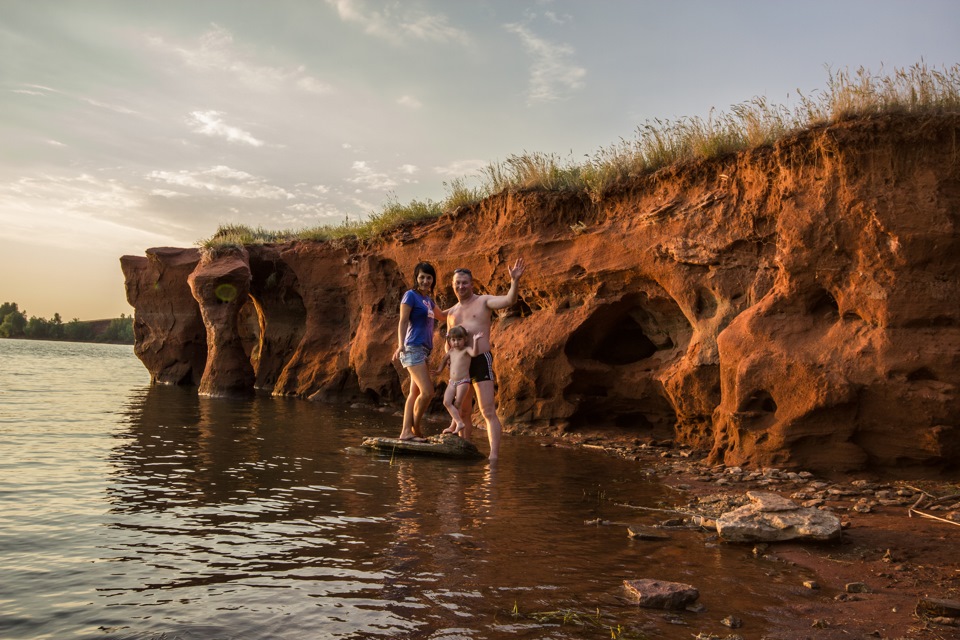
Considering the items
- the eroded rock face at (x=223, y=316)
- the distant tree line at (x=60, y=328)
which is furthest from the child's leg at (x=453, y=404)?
the distant tree line at (x=60, y=328)

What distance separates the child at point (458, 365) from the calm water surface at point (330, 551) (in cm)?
93

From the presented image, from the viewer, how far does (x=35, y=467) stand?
6152 mm

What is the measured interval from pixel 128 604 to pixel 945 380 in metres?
7.16

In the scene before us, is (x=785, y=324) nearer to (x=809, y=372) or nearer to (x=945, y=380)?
(x=809, y=372)

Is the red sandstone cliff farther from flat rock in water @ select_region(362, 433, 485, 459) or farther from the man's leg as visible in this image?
flat rock in water @ select_region(362, 433, 485, 459)

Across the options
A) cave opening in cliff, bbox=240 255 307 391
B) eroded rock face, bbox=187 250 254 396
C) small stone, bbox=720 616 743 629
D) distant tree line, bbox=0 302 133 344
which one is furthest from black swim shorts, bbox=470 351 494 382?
distant tree line, bbox=0 302 133 344

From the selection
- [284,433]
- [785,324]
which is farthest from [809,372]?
[284,433]

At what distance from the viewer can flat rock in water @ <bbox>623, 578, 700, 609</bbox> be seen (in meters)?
3.28

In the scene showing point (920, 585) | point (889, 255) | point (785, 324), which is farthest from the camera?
point (785, 324)

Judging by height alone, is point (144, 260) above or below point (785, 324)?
above

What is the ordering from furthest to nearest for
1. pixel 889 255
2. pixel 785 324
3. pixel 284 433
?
1. pixel 284 433
2. pixel 785 324
3. pixel 889 255

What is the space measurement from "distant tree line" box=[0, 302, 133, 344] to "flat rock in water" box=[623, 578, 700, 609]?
316 ft

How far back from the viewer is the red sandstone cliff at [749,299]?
692 cm

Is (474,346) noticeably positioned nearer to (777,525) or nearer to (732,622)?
(777,525)
